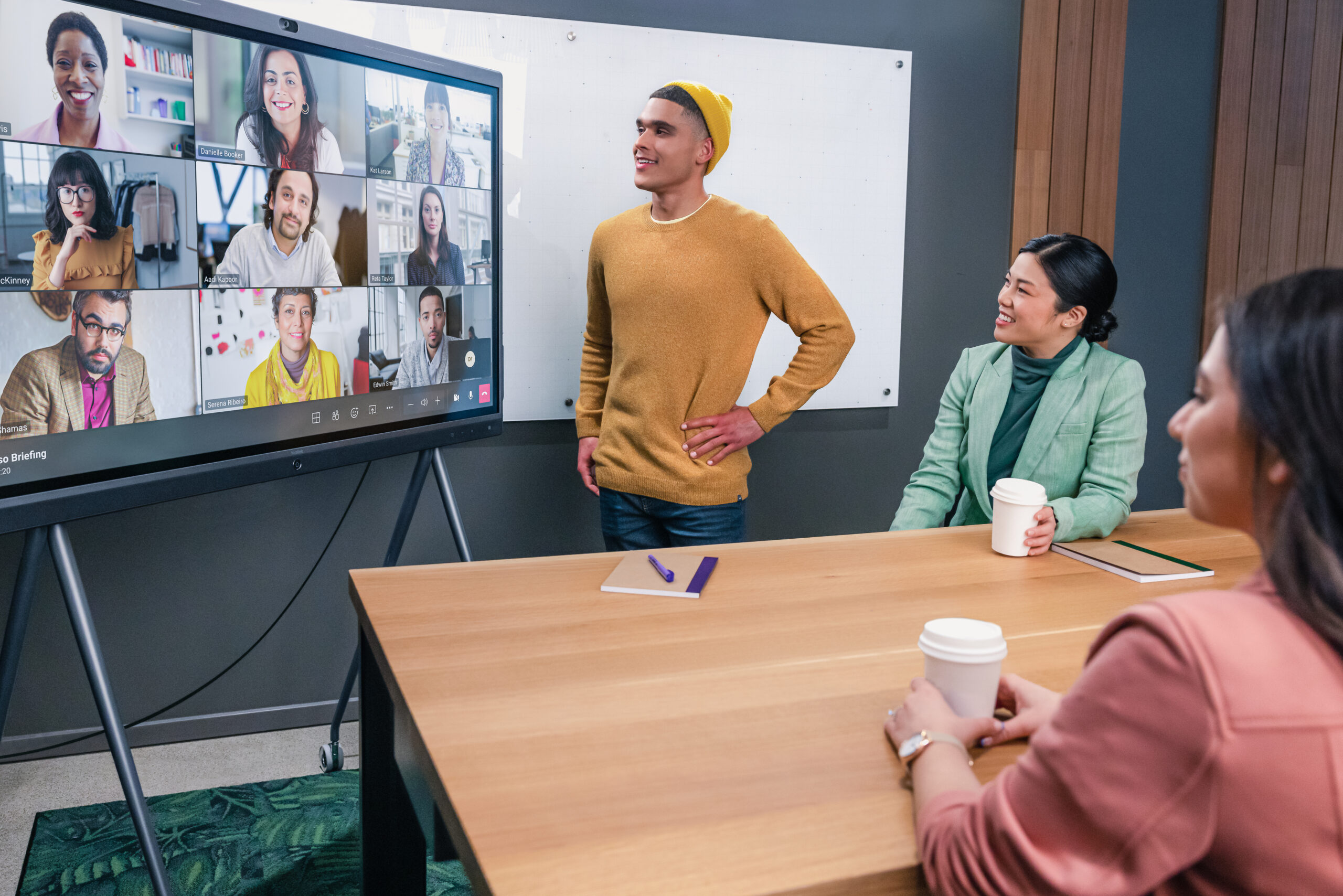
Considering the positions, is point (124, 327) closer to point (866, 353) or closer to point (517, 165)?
point (517, 165)

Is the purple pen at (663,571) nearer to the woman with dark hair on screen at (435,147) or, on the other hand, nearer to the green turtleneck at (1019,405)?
the green turtleneck at (1019,405)

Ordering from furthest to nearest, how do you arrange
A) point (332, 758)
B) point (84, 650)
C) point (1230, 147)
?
point (1230, 147), point (332, 758), point (84, 650)

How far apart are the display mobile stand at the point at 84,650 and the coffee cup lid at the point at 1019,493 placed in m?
1.44

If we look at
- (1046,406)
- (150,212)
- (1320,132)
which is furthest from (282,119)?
(1320,132)

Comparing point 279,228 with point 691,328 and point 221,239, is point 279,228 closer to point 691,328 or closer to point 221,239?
point 221,239

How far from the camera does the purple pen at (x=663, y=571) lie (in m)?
1.42

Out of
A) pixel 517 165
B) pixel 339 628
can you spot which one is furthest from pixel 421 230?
pixel 339 628

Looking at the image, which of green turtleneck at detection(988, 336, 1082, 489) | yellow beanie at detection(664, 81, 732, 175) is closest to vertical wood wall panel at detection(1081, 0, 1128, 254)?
green turtleneck at detection(988, 336, 1082, 489)

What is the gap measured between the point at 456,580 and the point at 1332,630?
1.12 meters

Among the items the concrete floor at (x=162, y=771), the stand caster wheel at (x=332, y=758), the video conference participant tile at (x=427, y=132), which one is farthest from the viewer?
the stand caster wheel at (x=332, y=758)

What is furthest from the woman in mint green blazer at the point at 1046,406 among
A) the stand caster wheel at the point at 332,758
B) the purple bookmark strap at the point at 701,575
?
the stand caster wheel at the point at 332,758

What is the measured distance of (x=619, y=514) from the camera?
2.26 meters

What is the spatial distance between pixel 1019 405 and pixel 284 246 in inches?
59.8

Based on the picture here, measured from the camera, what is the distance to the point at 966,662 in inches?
37.4
